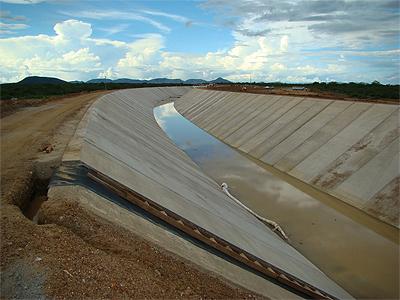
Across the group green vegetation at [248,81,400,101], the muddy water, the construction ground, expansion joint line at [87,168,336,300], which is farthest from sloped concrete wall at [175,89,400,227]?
green vegetation at [248,81,400,101]

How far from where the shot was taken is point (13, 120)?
17.4 meters

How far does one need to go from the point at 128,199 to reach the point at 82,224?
1617 mm

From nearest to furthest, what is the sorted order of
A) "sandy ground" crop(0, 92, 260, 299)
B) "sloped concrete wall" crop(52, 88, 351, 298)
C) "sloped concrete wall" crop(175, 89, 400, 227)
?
1. "sandy ground" crop(0, 92, 260, 299)
2. "sloped concrete wall" crop(52, 88, 351, 298)
3. "sloped concrete wall" crop(175, 89, 400, 227)

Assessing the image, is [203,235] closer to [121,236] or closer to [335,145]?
[121,236]

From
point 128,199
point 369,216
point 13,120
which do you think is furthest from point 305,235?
point 13,120

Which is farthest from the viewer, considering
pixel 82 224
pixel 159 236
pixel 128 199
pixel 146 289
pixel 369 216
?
pixel 369 216

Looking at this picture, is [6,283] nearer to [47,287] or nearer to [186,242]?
[47,287]

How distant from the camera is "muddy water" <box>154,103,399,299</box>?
30.2ft

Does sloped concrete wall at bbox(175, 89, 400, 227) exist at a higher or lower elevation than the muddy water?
higher

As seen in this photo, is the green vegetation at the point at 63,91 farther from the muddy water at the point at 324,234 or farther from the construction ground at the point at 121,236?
the construction ground at the point at 121,236

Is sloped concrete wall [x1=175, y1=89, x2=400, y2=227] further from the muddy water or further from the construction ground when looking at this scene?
the construction ground

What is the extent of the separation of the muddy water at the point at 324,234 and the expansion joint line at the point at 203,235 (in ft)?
6.74

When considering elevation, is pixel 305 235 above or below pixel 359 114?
below

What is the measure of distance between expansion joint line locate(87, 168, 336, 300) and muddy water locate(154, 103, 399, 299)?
2.05 meters
